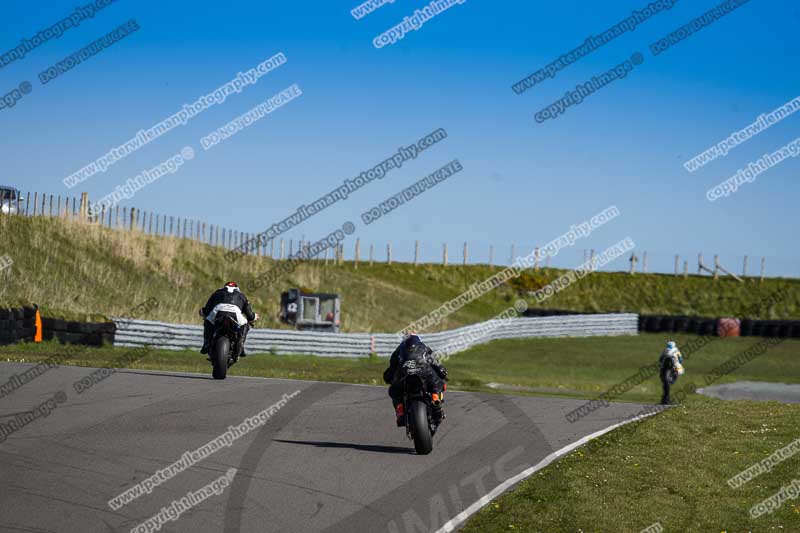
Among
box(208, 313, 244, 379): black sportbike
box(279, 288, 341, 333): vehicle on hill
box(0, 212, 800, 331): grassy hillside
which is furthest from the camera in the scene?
box(279, 288, 341, 333): vehicle on hill

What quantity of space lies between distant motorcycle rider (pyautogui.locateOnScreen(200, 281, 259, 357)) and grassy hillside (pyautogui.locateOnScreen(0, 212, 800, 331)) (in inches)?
326

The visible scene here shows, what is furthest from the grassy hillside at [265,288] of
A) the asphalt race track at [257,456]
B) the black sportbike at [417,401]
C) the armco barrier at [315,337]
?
the black sportbike at [417,401]

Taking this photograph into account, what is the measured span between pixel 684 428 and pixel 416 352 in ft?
19.2

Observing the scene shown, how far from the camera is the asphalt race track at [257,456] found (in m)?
7.92

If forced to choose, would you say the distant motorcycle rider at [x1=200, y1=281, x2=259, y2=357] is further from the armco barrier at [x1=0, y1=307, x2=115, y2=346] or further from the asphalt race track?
the armco barrier at [x1=0, y1=307, x2=115, y2=346]

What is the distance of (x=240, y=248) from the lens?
2009 inches

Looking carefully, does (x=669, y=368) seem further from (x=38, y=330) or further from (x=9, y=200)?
(x=9, y=200)

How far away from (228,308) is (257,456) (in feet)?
22.4

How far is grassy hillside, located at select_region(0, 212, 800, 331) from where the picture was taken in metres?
34.1

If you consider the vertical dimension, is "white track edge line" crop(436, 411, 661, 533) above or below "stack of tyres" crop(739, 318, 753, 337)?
below

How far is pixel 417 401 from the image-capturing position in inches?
444

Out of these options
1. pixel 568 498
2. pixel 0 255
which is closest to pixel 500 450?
pixel 568 498

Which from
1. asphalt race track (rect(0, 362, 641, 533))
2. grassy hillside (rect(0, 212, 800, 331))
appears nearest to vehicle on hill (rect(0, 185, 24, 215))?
grassy hillside (rect(0, 212, 800, 331))

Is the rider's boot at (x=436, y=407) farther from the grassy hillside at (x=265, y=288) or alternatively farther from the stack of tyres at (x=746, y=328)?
the stack of tyres at (x=746, y=328)
